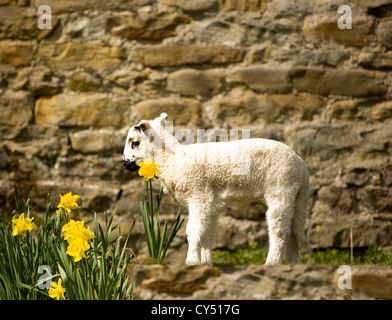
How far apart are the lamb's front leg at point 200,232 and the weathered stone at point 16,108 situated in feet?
6.87

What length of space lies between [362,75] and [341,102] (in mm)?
249

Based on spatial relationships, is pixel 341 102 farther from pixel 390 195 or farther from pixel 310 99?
pixel 390 195

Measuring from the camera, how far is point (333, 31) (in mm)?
4020

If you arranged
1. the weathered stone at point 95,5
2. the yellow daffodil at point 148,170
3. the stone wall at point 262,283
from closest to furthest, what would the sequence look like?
1. the stone wall at point 262,283
2. the yellow daffodil at point 148,170
3. the weathered stone at point 95,5

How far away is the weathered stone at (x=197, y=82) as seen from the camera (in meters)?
4.00

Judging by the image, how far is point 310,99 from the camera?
3.99m

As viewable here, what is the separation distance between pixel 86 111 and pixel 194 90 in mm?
812

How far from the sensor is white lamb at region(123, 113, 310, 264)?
245 cm

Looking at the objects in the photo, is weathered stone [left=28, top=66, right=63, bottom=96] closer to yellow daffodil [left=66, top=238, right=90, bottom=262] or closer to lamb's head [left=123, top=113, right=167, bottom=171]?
lamb's head [left=123, top=113, right=167, bottom=171]

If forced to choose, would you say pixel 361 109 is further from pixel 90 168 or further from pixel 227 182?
pixel 90 168

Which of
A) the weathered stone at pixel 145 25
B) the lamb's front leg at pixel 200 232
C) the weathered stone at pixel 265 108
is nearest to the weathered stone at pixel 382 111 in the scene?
the weathered stone at pixel 265 108

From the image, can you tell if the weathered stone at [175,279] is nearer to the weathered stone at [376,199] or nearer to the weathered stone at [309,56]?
the weathered stone at [376,199]

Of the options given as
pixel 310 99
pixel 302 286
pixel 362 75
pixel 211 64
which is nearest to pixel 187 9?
pixel 211 64
